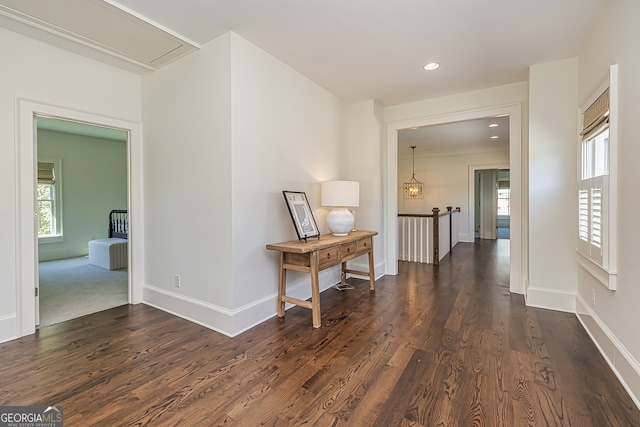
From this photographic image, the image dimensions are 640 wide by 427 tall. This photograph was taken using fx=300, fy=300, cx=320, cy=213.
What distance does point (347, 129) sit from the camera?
4410mm

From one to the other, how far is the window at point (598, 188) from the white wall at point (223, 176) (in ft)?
8.49

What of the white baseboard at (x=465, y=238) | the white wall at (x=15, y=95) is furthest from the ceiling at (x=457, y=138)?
the white wall at (x=15, y=95)

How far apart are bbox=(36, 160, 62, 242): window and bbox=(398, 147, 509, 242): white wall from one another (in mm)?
8413

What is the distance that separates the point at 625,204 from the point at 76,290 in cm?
548

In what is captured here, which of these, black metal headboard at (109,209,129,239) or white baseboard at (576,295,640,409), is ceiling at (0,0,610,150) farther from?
black metal headboard at (109,209,129,239)

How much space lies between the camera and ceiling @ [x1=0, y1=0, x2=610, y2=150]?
219 cm

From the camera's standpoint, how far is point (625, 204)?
6.16 ft

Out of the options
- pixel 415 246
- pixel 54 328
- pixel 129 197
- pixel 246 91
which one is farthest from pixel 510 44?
pixel 54 328

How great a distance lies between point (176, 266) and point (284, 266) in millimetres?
1118

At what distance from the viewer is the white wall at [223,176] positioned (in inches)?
103

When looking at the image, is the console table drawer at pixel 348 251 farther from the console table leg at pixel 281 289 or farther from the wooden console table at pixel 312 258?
the console table leg at pixel 281 289

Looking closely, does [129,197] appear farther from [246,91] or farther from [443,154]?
[443,154]

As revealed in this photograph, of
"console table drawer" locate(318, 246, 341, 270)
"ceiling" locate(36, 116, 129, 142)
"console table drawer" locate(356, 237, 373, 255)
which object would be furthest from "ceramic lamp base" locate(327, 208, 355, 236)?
"ceiling" locate(36, 116, 129, 142)

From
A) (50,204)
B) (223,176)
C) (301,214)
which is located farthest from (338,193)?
(50,204)
